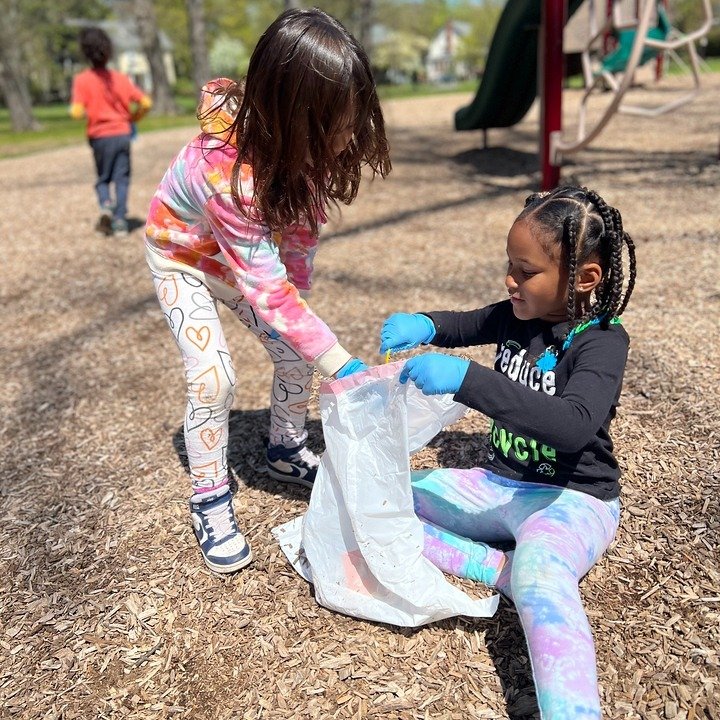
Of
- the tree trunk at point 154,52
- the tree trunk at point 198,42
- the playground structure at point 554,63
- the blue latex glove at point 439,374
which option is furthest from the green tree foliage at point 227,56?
the blue latex glove at point 439,374

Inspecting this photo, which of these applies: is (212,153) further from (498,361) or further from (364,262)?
(364,262)

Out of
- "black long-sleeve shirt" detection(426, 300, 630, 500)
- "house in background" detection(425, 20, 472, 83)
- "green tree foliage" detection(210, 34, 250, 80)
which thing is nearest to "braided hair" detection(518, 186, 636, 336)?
"black long-sleeve shirt" detection(426, 300, 630, 500)

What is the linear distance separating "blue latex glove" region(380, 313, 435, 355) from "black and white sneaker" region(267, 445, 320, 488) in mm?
732

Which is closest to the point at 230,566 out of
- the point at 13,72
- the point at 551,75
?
the point at 551,75

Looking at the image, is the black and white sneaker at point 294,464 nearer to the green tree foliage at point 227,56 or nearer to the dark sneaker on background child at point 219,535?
the dark sneaker on background child at point 219,535

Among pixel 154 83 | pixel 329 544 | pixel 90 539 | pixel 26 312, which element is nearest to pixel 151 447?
pixel 90 539

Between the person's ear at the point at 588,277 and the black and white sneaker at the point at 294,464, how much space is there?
1184 millimetres

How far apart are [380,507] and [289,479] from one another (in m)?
0.81

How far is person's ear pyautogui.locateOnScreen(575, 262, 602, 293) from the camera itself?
1724 mm

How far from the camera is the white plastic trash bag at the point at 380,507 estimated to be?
5.81 feet

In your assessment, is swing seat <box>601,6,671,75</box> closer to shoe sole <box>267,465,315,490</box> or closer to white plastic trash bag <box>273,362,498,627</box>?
shoe sole <box>267,465,315,490</box>

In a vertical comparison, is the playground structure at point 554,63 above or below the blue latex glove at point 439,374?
above

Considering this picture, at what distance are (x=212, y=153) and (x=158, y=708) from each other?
4.68 ft

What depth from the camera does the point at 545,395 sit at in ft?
5.31
